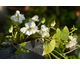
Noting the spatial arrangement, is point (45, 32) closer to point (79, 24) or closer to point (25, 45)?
point (25, 45)

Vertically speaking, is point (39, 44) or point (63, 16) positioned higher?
point (63, 16)

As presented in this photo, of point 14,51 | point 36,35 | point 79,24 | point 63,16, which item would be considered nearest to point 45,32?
point 36,35

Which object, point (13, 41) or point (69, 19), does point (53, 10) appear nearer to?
point (69, 19)

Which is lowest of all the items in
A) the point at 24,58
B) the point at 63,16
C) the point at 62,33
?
the point at 24,58

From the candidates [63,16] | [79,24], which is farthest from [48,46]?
[79,24]

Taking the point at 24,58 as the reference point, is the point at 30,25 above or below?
above

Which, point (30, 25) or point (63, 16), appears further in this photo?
point (63, 16)
